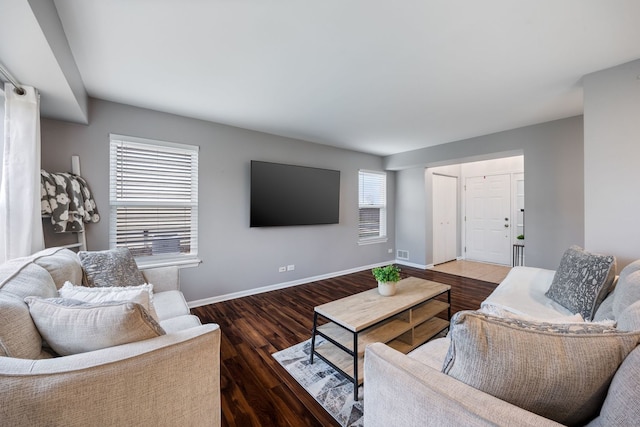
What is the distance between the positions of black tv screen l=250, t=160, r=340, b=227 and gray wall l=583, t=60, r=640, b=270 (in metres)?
3.04

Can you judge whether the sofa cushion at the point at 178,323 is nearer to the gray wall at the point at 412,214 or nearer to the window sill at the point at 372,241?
the window sill at the point at 372,241

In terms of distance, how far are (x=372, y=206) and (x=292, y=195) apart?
2008 mm

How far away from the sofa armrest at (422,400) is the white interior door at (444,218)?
496 centimetres

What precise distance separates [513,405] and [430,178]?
5.00 metres

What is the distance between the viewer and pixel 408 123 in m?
3.33

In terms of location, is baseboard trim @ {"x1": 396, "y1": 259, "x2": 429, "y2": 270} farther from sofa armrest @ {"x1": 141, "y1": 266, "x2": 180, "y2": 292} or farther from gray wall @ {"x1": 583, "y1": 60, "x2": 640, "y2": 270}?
sofa armrest @ {"x1": 141, "y1": 266, "x2": 180, "y2": 292}

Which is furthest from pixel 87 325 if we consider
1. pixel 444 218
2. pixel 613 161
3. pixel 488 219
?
pixel 488 219

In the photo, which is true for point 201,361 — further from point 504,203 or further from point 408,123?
point 504,203

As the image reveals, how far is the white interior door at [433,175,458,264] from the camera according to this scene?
17.9ft

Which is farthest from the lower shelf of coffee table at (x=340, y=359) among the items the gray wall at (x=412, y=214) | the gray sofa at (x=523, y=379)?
the gray wall at (x=412, y=214)

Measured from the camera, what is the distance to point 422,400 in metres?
0.78

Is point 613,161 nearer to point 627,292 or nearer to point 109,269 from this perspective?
point 627,292

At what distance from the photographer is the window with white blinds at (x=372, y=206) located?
5.04m

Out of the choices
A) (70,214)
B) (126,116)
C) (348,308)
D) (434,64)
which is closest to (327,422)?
(348,308)
